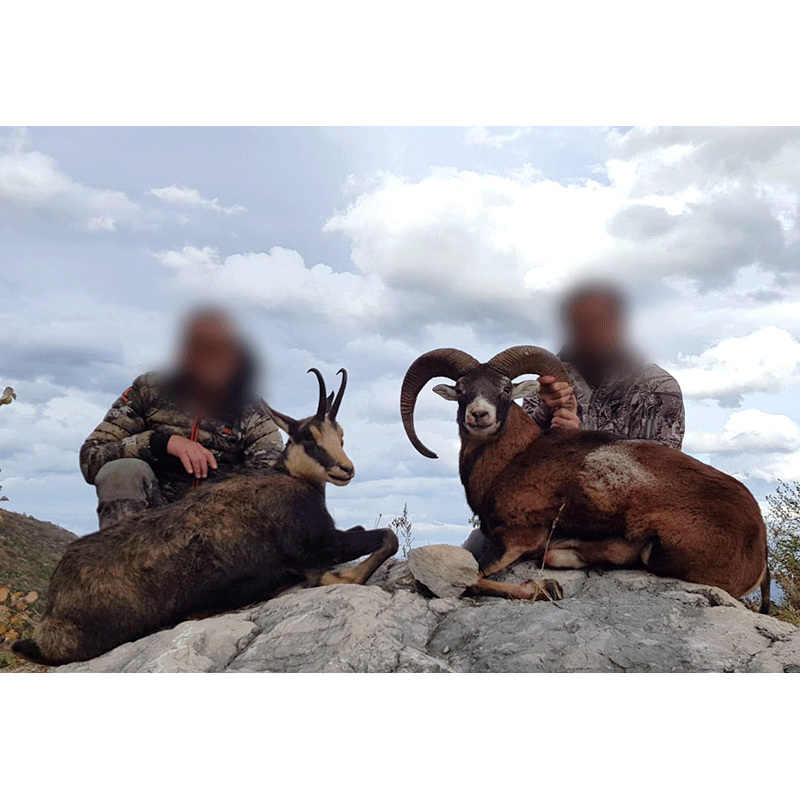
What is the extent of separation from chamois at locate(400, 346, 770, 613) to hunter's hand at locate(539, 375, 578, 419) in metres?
0.10

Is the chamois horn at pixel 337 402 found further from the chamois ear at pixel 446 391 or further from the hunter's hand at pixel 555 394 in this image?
the hunter's hand at pixel 555 394

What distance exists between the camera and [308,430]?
273 inches

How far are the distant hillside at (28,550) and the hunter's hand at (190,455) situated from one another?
116cm

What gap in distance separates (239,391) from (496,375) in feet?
7.71

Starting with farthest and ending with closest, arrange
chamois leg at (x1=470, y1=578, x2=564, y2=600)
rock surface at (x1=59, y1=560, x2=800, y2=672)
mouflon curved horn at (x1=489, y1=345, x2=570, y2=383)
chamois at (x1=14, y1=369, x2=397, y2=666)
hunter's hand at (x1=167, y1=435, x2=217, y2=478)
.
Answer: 1. hunter's hand at (x1=167, y1=435, x2=217, y2=478)
2. mouflon curved horn at (x1=489, y1=345, x2=570, y2=383)
3. chamois at (x1=14, y1=369, x2=397, y2=666)
4. chamois leg at (x1=470, y1=578, x2=564, y2=600)
5. rock surface at (x1=59, y1=560, x2=800, y2=672)

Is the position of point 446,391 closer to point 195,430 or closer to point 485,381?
point 485,381

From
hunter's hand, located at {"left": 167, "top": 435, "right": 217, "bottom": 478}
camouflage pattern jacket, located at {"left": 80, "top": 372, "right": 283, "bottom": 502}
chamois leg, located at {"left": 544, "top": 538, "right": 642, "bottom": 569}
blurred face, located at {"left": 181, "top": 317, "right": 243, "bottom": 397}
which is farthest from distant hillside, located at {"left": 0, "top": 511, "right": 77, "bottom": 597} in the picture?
chamois leg, located at {"left": 544, "top": 538, "right": 642, "bottom": 569}

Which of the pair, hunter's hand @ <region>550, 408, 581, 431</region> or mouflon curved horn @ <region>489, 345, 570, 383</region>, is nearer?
mouflon curved horn @ <region>489, 345, 570, 383</region>

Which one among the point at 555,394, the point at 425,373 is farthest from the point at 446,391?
the point at 555,394

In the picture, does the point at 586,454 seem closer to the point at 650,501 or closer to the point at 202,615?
the point at 650,501

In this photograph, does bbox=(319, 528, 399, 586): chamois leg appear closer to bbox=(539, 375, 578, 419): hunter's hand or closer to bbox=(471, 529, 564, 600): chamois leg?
bbox=(471, 529, 564, 600): chamois leg

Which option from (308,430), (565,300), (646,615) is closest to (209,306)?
(308,430)

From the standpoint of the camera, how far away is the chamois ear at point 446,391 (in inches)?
275

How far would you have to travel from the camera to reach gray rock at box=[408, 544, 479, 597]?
6293 millimetres
